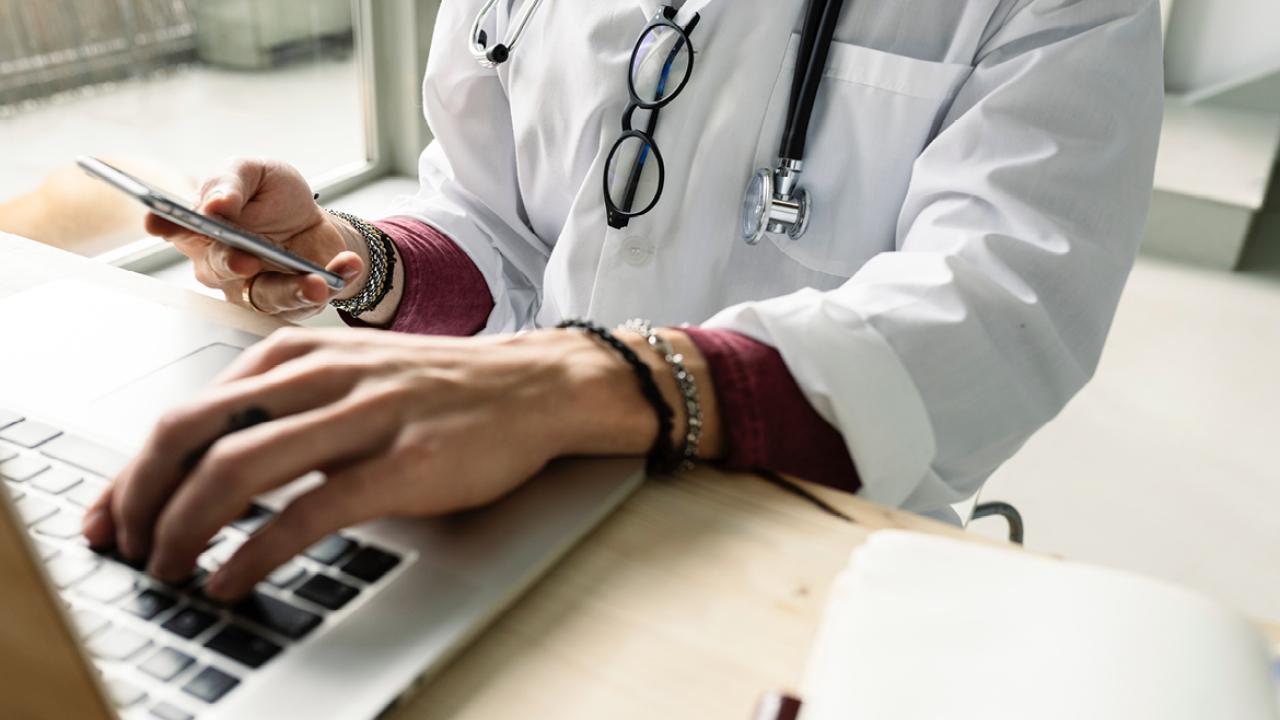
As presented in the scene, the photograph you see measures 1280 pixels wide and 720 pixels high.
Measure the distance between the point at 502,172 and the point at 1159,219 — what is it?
2367 mm

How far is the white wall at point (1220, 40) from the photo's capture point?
2709mm

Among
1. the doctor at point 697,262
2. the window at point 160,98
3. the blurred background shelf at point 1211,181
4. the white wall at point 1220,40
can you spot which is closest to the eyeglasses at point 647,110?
the doctor at point 697,262

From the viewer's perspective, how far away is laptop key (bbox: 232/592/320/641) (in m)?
0.37

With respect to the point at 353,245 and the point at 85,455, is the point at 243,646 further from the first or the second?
the point at 353,245

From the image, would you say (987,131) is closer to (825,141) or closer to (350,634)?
(825,141)

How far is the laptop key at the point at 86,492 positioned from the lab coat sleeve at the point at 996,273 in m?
0.33

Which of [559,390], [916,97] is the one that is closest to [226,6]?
[916,97]

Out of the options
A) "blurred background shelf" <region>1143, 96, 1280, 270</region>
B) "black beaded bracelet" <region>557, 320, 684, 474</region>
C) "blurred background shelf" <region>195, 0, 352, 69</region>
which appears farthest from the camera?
"blurred background shelf" <region>1143, 96, 1280, 270</region>

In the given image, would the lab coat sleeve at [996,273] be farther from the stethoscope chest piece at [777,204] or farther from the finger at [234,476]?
the finger at [234,476]

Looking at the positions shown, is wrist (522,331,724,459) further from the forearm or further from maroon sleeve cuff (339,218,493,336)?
maroon sleeve cuff (339,218,493,336)

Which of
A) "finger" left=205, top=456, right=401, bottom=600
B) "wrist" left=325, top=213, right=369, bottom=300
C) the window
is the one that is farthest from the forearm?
the window

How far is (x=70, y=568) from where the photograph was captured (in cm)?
40

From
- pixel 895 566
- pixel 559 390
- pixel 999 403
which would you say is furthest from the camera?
pixel 999 403

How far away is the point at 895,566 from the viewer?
37cm
